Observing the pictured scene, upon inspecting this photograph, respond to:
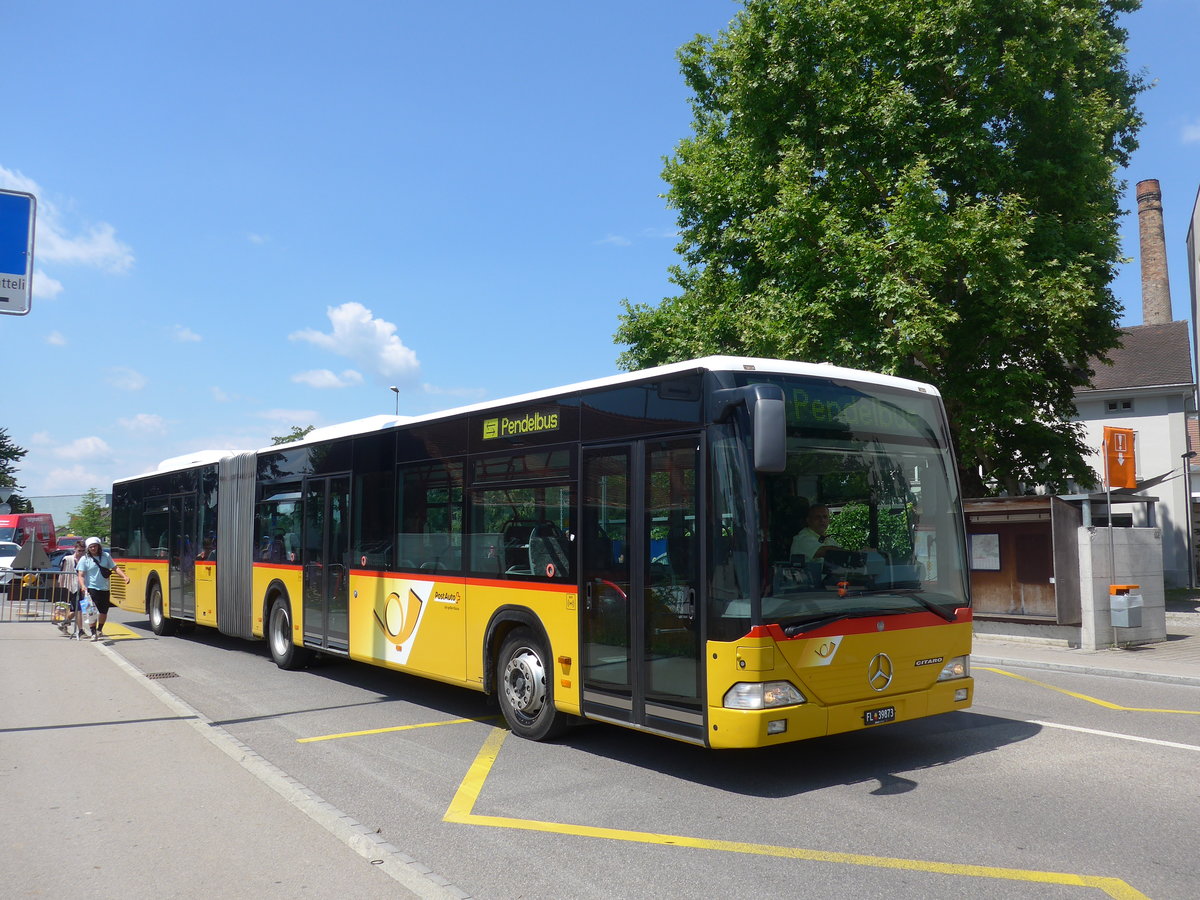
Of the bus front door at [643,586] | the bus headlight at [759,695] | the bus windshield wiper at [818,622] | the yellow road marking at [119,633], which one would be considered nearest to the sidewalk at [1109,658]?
the bus windshield wiper at [818,622]

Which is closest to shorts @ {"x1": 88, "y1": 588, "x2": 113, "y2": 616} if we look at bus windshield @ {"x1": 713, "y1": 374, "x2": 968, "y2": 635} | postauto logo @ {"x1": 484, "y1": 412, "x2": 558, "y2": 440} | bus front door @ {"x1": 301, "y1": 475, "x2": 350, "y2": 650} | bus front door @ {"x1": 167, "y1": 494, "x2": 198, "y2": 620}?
bus front door @ {"x1": 167, "y1": 494, "x2": 198, "y2": 620}

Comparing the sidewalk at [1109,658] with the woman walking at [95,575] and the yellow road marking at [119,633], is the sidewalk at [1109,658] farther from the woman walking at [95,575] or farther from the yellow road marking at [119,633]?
the woman walking at [95,575]

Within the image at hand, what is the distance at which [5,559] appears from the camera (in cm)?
3562

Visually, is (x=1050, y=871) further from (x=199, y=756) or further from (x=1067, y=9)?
(x=1067, y=9)

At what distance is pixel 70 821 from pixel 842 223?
56.4 feet

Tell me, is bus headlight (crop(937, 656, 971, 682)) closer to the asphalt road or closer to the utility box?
the asphalt road

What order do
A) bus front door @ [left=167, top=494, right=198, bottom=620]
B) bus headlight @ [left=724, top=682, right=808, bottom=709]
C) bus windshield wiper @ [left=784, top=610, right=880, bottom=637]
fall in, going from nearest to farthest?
bus headlight @ [left=724, top=682, right=808, bottom=709], bus windshield wiper @ [left=784, top=610, right=880, bottom=637], bus front door @ [left=167, top=494, right=198, bottom=620]

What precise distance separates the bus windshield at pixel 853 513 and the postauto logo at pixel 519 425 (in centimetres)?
217

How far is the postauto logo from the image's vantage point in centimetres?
835

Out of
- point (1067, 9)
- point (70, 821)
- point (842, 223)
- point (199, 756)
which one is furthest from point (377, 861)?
point (1067, 9)

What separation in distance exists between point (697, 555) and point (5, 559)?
→ 3704 centimetres

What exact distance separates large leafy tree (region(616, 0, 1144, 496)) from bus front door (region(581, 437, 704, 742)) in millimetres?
11941

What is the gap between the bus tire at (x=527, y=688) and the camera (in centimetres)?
809

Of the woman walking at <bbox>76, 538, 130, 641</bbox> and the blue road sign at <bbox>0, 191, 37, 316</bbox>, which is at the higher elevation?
the blue road sign at <bbox>0, 191, 37, 316</bbox>
